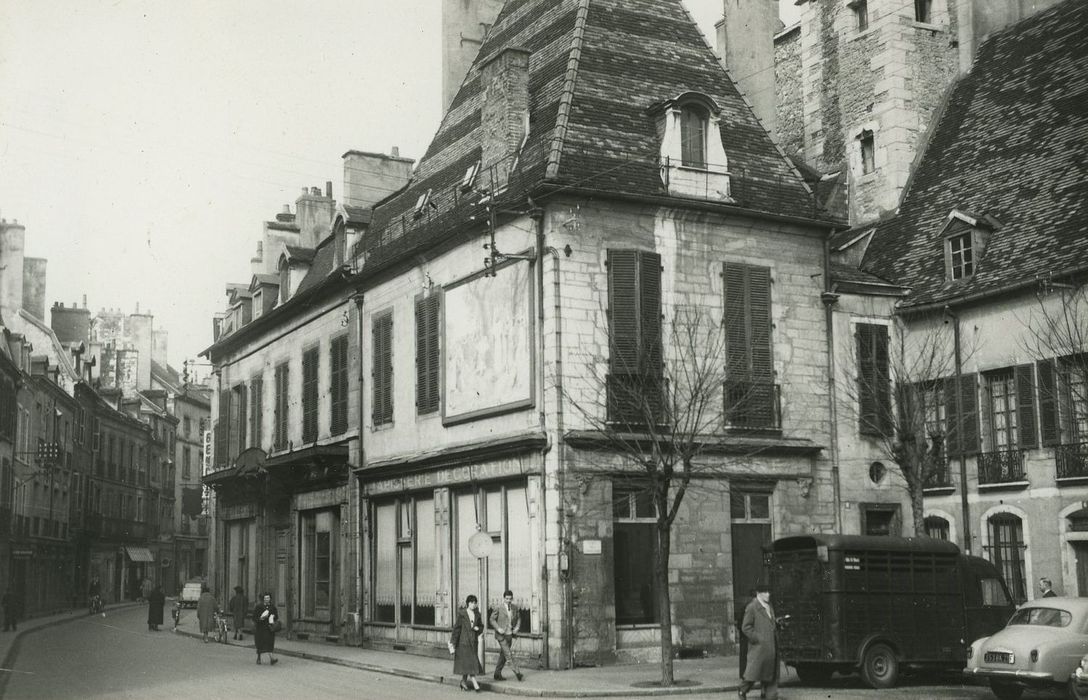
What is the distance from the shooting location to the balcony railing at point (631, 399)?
21.7 metres

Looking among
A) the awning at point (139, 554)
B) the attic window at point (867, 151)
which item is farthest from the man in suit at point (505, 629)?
the awning at point (139, 554)

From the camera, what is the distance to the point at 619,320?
22.3 m

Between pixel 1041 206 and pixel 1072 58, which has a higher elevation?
pixel 1072 58

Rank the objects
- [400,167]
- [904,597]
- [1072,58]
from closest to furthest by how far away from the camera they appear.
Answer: [904,597]
[1072,58]
[400,167]

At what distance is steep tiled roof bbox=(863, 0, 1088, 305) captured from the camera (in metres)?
24.4

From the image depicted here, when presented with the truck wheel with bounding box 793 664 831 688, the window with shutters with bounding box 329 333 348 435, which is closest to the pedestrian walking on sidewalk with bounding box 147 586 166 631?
the window with shutters with bounding box 329 333 348 435

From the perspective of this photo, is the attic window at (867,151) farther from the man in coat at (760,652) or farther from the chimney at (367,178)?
the man in coat at (760,652)

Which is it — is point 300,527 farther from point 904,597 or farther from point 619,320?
point 904,597

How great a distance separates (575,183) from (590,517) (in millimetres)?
5829

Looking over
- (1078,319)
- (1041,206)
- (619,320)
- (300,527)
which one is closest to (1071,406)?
(1078,319)

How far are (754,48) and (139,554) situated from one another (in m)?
50.4

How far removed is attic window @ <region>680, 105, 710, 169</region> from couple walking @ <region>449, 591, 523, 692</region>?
8821 millimetres

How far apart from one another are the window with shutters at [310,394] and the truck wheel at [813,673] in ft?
53.8

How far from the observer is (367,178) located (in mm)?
34719
